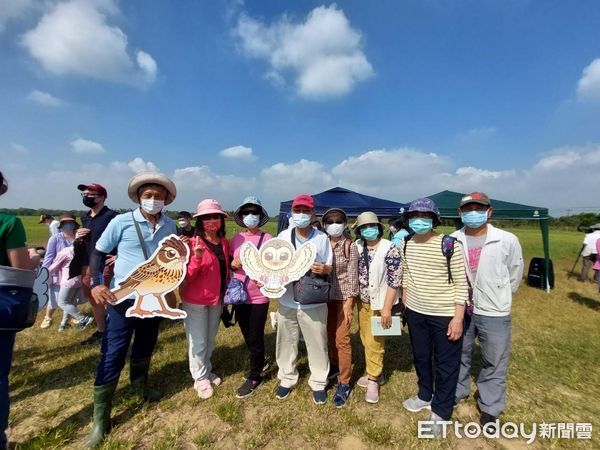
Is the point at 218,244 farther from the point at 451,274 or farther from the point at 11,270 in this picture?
the point at 451,274

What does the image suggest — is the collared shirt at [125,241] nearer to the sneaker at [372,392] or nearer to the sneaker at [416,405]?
the sneaker at [372,392]

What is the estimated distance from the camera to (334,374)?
3.59m

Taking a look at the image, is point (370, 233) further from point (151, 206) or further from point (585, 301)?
point (585, 301)

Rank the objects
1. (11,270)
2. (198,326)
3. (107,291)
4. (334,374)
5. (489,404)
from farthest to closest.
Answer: (334,374)
(198,326)
(489,404)
(107,291)
(11,270)

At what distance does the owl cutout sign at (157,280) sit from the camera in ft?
8.39

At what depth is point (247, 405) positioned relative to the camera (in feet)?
10.3

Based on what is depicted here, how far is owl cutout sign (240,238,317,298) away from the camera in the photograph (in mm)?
2811

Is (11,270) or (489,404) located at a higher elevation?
(11,270)

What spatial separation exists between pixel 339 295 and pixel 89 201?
3469 mm

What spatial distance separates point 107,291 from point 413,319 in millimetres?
2929

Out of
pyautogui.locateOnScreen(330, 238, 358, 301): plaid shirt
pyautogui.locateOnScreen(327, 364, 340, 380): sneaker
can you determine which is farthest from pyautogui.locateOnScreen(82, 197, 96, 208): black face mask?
pyautogui.locateOnScreen(327, 364, 340, 380): sneaker

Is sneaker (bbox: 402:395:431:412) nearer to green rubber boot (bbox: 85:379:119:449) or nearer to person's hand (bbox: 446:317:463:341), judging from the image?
person's hand (bbox: 446:317:463:341)

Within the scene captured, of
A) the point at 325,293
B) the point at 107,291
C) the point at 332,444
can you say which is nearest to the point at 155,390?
the point at 107,291

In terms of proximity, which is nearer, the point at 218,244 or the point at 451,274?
the point at 451,274
